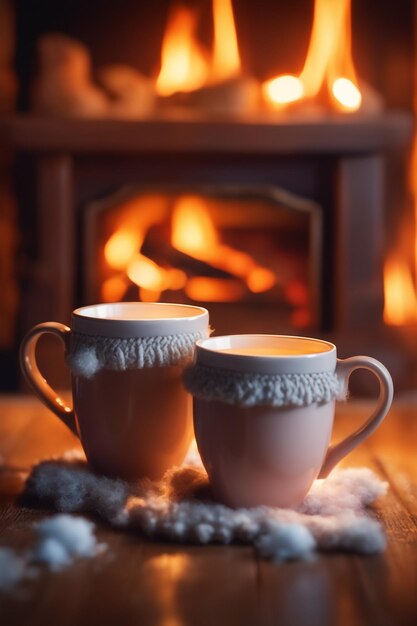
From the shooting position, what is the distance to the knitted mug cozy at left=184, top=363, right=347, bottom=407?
622 millimetres

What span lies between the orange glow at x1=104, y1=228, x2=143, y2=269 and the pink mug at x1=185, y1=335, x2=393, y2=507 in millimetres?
1079

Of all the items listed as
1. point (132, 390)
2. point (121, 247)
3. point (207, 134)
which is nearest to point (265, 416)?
point (132, 390)

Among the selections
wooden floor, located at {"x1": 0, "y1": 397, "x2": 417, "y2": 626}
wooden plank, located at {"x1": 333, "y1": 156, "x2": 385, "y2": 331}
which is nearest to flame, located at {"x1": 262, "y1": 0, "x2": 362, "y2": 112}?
wooden plank, located at {"x1": 333, "y1": 156, "x2": 385, "y2": 331}

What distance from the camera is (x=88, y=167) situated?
166 cm

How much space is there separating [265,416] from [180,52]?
136 cm

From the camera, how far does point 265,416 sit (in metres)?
0.63

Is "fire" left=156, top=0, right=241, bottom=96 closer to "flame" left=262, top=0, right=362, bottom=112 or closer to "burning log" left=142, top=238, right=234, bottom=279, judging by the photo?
"flame" left=262, top=0, right=362, bottom=112

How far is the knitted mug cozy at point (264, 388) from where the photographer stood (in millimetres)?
622

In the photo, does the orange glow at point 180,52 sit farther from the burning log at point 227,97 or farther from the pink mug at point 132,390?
the pink mug at point 132,390

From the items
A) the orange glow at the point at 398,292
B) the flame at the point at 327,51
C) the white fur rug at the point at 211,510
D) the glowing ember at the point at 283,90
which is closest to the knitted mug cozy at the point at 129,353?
the white fur rug at the point at 211,510

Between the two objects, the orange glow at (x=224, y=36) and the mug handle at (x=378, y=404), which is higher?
the orange glow at (x=224, y=36)

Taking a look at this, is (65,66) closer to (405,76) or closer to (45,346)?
(45,346)

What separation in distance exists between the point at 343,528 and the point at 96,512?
0.69 feet

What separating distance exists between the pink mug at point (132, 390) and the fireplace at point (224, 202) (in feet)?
3.04
